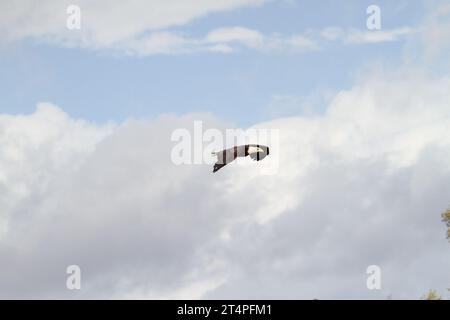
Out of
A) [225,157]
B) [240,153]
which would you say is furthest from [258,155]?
[225,157]

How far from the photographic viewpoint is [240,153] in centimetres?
4306

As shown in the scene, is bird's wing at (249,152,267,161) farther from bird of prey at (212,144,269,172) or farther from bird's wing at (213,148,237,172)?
bird's wing at (213,148,237,172)

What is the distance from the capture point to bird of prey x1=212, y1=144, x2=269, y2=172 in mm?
42375

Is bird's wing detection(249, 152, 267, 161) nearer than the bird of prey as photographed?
No

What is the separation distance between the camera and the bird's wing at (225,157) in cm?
4228

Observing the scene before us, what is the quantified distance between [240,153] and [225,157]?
38.2 inches

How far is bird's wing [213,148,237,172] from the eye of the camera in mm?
42281

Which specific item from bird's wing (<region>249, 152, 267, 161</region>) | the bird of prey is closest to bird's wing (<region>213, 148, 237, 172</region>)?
the bird of prey

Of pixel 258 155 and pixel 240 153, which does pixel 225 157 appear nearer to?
pixel 240 153
